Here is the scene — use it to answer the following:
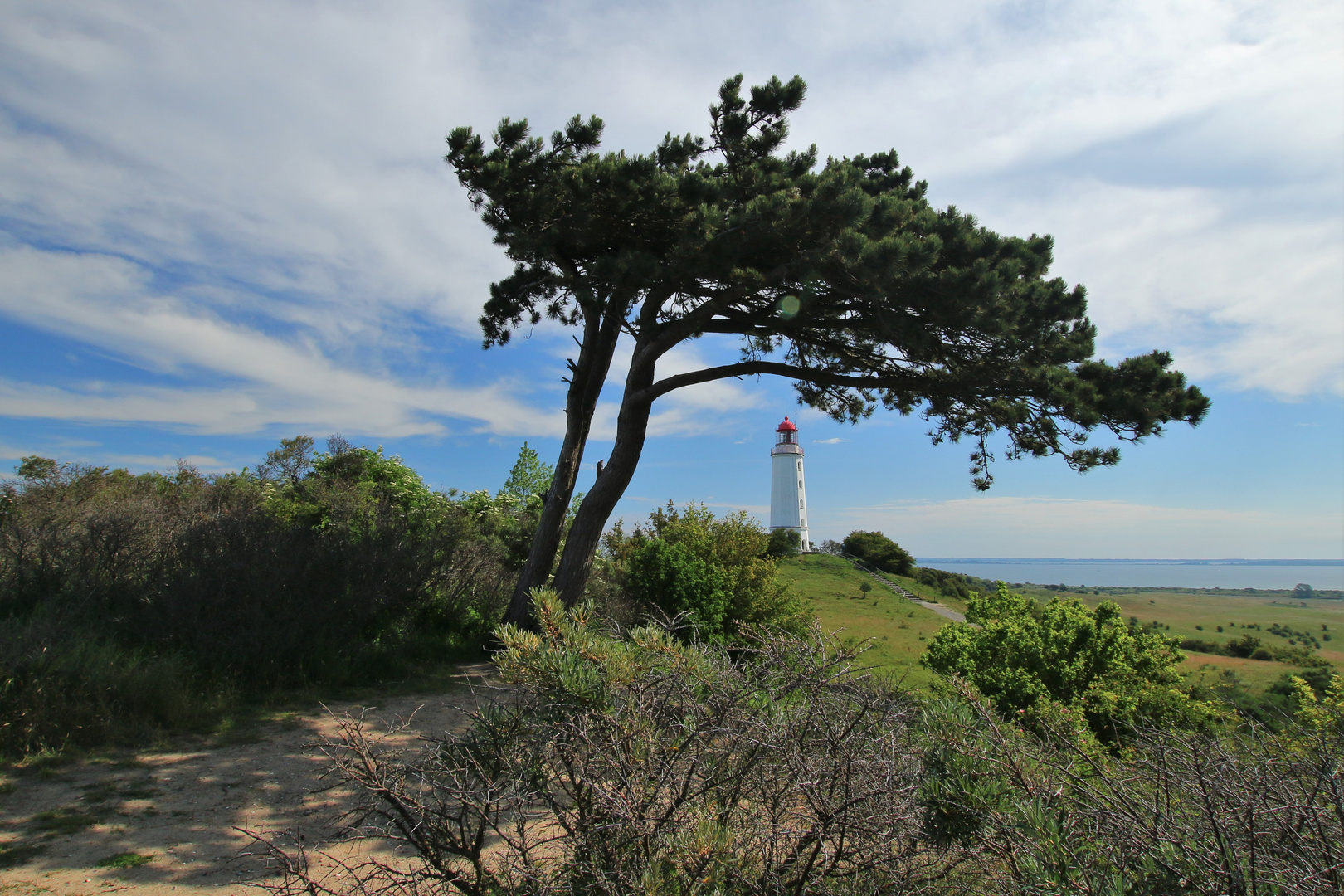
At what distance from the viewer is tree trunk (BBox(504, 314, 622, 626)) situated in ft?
31.6

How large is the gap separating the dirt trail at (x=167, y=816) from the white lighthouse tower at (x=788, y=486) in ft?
92.2

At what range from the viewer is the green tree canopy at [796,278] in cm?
676

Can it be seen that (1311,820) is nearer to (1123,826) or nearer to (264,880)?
(1123,826)

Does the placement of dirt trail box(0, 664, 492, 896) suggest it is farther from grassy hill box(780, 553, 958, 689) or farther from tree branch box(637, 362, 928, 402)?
grassy hill box(780, 553, 958, 689)

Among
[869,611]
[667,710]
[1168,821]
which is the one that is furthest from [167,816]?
[869,611]

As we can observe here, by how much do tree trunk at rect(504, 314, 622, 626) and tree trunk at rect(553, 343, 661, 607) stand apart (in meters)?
0.47

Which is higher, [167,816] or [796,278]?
[796,278]

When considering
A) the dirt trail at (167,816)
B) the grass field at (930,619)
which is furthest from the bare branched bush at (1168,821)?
the grass field at (930,619)

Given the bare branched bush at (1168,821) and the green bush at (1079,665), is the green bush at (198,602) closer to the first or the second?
the bare branched bush at (1168,821)

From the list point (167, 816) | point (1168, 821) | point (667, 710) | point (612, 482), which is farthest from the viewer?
point (612, 482)

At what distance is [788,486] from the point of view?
108 feet

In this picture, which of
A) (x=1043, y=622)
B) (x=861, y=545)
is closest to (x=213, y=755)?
(x=1043, y=622)

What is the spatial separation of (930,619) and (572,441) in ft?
38.8

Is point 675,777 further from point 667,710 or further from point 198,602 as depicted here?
point 198,602
